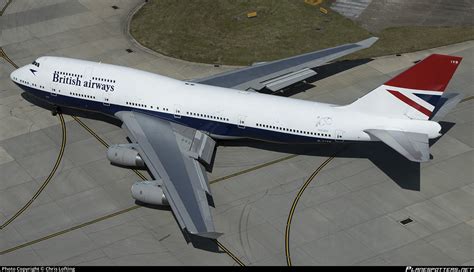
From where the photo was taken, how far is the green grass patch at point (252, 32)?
7438 centimetres

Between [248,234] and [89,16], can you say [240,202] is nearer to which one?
[248,234]

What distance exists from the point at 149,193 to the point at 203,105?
9675mm

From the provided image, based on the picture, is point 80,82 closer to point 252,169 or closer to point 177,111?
point 177,111

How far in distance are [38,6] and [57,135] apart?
85.0ft

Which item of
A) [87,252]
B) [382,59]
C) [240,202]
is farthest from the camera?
[382,59]

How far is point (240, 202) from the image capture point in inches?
2170

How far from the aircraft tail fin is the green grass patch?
1843 cm

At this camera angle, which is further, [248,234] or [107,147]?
[107,147]

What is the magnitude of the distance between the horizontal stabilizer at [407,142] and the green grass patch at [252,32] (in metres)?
20.1

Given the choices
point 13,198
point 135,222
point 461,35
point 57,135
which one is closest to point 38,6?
point 57,135

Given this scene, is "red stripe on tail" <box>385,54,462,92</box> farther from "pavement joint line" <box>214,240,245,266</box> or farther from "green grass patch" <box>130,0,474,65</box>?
"green grass patch" <box>130,0,474,65</box>

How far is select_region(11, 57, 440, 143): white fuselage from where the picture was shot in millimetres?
56375

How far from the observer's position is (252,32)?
77.5 meters
